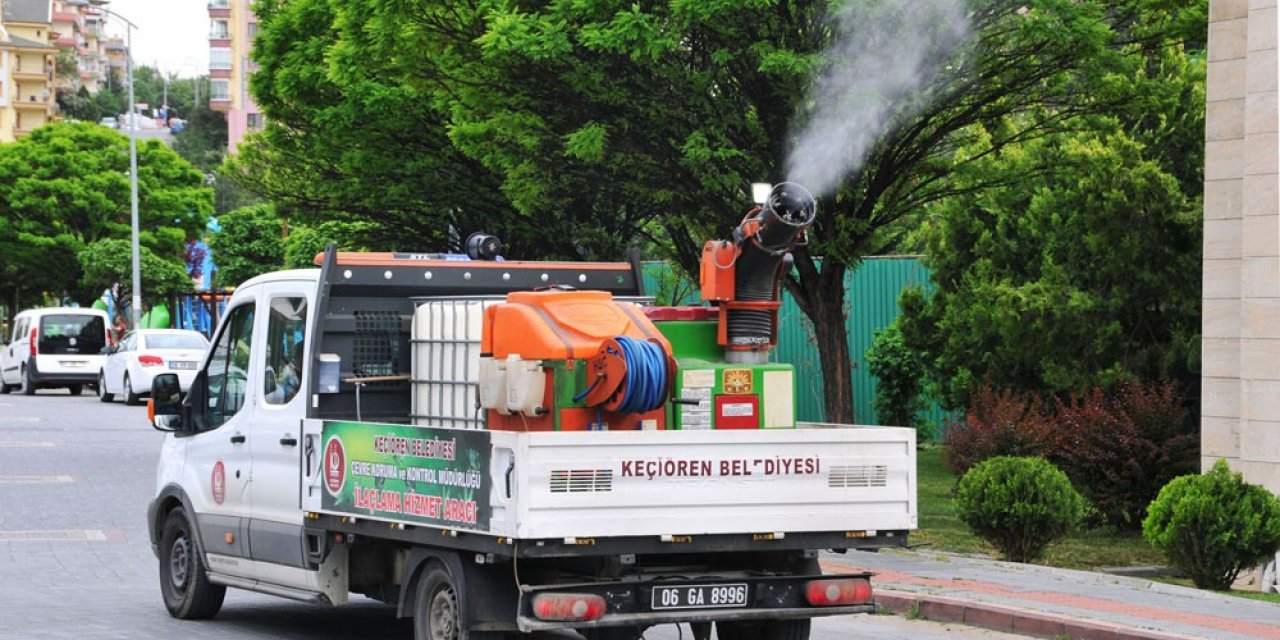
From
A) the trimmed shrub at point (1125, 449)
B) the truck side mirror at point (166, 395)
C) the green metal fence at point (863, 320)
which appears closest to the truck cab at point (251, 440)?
the truck side mirror at point (166, 395)

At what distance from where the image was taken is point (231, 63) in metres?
156

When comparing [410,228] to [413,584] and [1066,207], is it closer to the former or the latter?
[1066,207]

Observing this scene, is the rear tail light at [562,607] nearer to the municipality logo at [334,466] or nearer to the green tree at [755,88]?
the municipality logo at [334,466]

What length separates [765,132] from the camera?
19266mm

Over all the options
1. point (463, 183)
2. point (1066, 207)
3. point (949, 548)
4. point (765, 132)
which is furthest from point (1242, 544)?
point (463, 183)

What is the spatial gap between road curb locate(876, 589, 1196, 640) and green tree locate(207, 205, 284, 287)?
56.0 metres

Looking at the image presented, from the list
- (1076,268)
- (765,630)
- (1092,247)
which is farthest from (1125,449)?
(765,630)

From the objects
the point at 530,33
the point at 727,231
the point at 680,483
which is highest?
the point at 530,33

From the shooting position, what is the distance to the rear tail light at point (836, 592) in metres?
9.60

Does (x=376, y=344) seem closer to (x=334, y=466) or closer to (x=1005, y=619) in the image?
(x=334, y=466)

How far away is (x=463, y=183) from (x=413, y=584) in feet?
69.3

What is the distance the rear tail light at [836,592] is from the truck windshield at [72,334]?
39.8 meters

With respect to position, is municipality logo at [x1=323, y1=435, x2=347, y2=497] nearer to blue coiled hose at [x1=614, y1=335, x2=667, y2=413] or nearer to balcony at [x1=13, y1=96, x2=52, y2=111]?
blue coiled hose at [x1=614, y1=335, x2=667, y2=413]

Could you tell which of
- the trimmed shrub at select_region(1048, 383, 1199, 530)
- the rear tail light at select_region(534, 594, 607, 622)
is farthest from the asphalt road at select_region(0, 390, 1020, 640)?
the trimmed shrub at select_region(1048, 383, 1199, 530)
